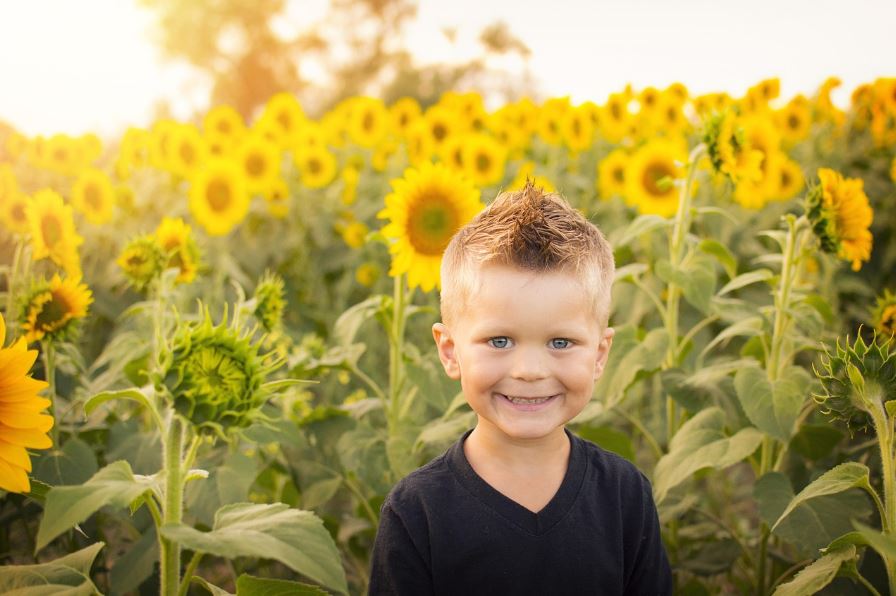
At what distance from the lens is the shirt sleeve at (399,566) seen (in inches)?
58.2

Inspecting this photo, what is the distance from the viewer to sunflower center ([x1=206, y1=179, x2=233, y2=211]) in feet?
14.0

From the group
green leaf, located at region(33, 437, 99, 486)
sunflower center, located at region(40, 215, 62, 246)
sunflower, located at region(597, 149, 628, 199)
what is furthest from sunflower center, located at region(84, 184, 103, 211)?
sunflower, located at region(597, 149, 628, 199)

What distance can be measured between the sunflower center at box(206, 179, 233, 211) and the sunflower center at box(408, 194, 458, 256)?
2019 millimetres

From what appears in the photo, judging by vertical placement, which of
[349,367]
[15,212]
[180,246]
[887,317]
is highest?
[15,212]

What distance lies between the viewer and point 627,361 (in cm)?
227

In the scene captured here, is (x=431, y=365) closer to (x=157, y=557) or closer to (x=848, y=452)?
(x=157, y=557)

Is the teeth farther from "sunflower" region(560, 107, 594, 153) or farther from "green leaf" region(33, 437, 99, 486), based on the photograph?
"sunflower" region(560, 107, 594, 153)

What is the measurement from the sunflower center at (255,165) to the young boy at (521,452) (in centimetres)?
357

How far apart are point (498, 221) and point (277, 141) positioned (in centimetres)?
468

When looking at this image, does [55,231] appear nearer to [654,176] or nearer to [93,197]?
[93,197]

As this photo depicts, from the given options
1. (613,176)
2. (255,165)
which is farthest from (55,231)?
(613,176)

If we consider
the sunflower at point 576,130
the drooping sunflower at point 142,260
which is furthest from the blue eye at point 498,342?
the sunflower at point 576,130

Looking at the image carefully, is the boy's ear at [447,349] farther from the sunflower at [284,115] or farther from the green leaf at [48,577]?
the sunflower at [284,115]

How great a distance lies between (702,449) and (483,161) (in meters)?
2.87
